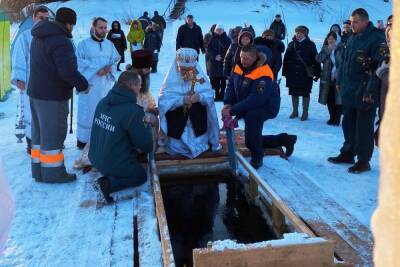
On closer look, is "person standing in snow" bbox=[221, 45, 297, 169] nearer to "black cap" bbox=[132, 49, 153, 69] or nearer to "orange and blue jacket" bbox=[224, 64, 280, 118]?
"orange and blue jacket" bbox=[224, 64, 280, 118]

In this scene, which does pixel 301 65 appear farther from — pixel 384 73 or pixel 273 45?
pixel 384 73

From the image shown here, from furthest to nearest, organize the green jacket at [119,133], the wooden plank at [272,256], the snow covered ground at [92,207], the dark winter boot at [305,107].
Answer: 1. the dark winter boot at [305,107]
2. the green jacket at [119,133]
3. the snow covered ground at [92,207]
4. the wooden plank at [272,256]

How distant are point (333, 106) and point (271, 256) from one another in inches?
234

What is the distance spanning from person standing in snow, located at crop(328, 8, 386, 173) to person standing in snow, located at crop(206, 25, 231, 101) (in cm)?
476

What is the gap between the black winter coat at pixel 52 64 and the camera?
4910 millimetres

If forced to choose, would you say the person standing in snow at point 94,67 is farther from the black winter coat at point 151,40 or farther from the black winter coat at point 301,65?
the black winter coat at point 151,40

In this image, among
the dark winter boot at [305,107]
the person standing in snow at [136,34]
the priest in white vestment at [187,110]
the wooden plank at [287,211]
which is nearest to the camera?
the wooden plank at [287,211]

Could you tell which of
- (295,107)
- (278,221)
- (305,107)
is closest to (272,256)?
(278,221)

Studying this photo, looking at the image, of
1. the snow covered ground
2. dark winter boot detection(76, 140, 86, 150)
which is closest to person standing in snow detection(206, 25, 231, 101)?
the snow covered ground

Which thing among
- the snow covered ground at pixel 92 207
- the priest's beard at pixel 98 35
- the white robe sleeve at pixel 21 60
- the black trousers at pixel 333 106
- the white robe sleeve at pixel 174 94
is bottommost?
the snow covered ground at pixel 92 207

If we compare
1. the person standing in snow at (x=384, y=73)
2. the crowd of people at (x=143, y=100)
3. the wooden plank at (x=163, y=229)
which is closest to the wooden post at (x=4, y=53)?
the crowd of people at (x=143, y=100)

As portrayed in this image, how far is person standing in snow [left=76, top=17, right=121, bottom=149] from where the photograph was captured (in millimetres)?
6207

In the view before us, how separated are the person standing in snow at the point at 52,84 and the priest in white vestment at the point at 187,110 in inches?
37.4

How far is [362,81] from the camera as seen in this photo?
18.0ft
